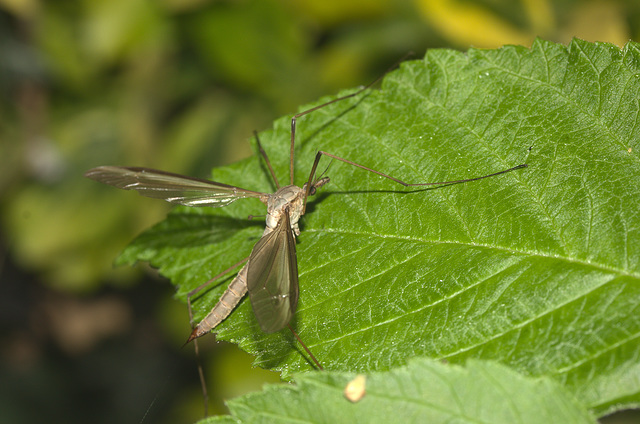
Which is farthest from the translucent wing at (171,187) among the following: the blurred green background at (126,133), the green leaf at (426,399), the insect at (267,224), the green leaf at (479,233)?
the blurred green background at (126,133)

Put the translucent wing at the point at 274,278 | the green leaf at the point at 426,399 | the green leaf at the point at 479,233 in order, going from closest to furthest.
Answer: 1. the green leaf at the point at 426,399
2. the green leaf at the point at 479,233
3. the translucent wing at the point at 274,278

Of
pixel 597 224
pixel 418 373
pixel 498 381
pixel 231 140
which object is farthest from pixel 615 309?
pixel 231 140

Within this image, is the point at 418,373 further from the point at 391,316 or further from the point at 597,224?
the point at 597,224

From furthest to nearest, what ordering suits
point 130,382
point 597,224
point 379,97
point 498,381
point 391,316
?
1. point 130,382
2. point 379,97
3. point 391,316
4. point 597,224
5. point 498,381

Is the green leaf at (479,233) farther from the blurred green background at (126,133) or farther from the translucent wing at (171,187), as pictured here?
the blurred green background at (126,133)

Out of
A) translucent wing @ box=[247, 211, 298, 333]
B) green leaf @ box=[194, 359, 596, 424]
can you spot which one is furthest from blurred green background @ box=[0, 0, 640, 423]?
green leaf @ box=[194, 359, 596, 424]

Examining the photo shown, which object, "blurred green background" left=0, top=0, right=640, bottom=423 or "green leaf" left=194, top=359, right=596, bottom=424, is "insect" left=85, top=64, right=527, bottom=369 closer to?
"green leaf" left=194, top=359, right=596, bottom=424

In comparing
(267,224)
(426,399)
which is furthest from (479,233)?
(267,224)
